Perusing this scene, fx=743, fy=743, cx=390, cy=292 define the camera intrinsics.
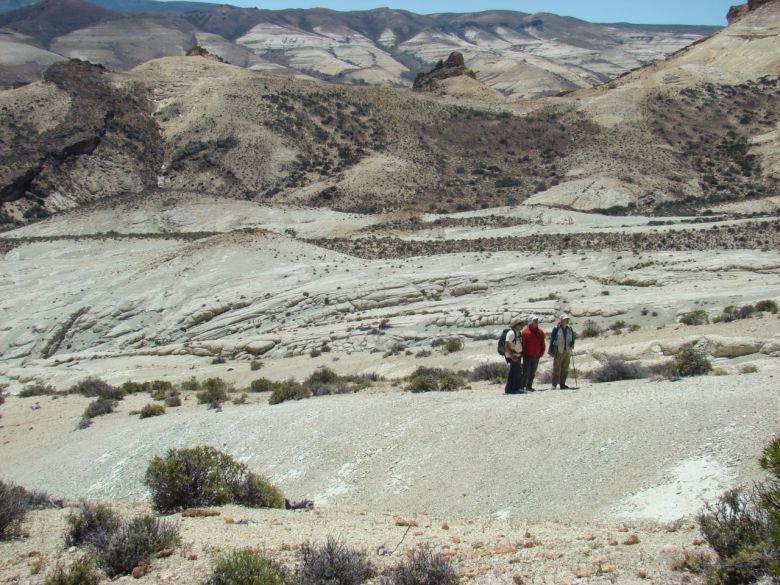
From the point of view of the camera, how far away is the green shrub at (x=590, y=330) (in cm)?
1934

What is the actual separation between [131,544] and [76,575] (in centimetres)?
56

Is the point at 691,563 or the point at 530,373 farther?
the point at 530,373

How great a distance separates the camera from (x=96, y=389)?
65.7ft

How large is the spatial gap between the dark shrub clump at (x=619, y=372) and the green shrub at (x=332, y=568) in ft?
27.7

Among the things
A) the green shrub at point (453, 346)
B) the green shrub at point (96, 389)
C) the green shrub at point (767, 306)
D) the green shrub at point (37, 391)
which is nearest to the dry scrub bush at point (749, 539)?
the green shrub at point (767, 306)

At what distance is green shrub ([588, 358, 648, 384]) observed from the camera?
13117mm

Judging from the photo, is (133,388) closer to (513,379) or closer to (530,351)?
(513,379)

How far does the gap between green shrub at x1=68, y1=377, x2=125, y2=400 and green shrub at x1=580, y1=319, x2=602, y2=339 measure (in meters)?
12.1

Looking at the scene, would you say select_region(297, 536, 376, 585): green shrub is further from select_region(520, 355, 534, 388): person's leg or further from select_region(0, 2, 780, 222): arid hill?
select_region(0, 2, 780, 222): arid hill

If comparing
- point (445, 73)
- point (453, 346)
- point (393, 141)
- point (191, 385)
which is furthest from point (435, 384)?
point (445, 73)

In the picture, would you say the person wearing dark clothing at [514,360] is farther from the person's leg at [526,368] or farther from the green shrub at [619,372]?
the green shrub at [619,372]

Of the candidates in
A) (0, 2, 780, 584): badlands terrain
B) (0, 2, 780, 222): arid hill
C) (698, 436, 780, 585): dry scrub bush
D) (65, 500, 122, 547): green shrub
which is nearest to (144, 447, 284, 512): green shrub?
(0, 2, 780, 584): badlands terrain

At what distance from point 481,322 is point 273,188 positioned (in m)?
43.0

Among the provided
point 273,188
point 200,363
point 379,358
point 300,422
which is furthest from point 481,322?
point 273,188
